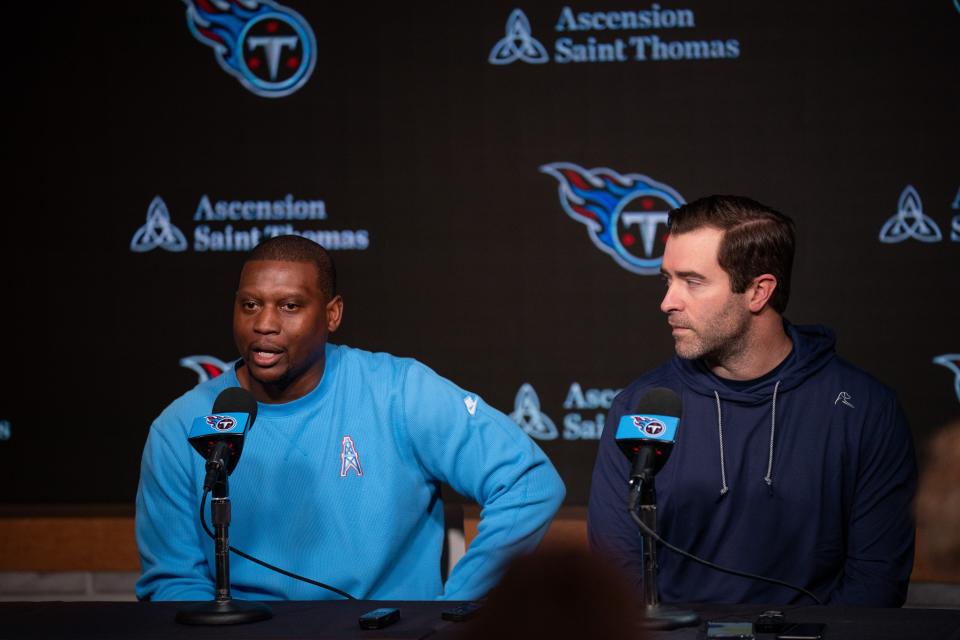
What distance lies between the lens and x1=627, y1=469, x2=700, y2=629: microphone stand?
1.94 m

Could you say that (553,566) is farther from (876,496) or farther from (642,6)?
(642,6)

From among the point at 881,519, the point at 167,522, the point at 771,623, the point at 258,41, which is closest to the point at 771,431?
the point at 881,519

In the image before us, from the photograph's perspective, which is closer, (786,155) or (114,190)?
(786,155)

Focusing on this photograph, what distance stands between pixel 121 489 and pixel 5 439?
0.42 metres

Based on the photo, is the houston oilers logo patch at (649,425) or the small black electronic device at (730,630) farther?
the houston oilers logo patch at (649,425)

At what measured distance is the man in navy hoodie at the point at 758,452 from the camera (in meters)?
2.54

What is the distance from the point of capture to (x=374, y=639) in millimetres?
1887

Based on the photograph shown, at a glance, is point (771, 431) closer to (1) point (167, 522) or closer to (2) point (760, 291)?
(2) point (760, 291)

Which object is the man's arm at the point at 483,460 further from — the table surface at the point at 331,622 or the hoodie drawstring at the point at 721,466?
the table surface at the point at 331,622

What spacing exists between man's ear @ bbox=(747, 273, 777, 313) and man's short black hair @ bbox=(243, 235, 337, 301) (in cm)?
97

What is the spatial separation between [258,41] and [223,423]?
2.24m

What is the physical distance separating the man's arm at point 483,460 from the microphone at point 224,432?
2.34 ft

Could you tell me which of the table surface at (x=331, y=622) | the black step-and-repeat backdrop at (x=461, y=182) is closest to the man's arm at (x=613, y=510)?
the table surface at (x=331, y=622)

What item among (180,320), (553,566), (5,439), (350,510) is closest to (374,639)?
(350,510)
